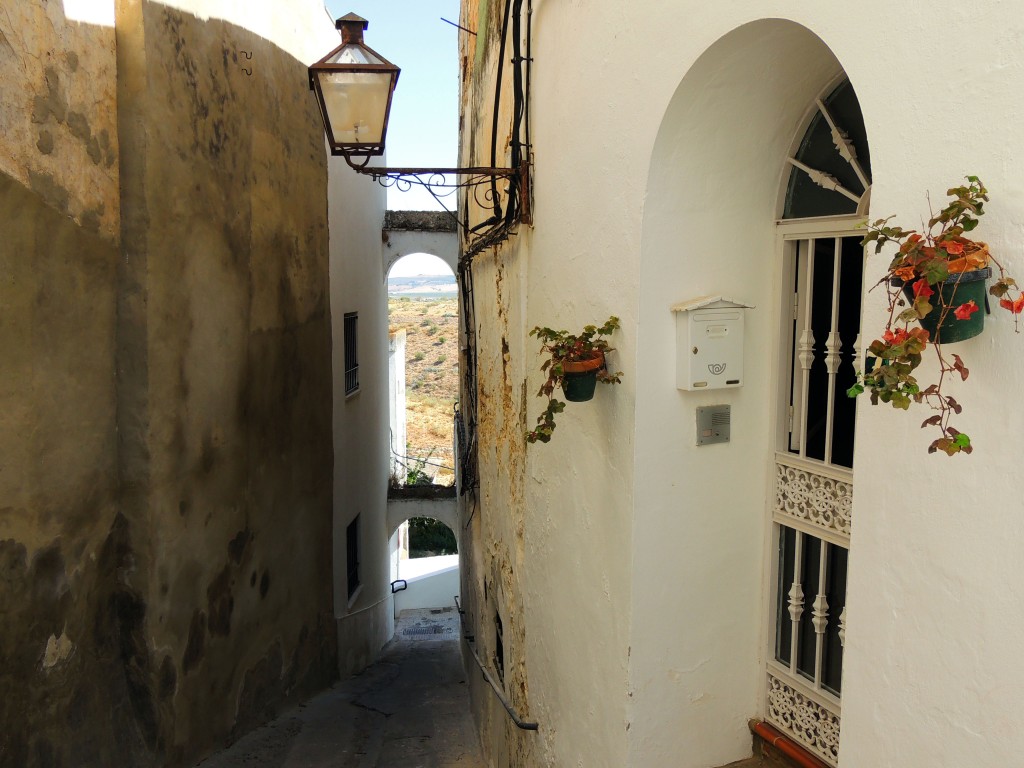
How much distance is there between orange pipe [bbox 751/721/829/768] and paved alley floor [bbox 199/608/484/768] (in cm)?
463

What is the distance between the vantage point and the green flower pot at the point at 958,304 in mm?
1591

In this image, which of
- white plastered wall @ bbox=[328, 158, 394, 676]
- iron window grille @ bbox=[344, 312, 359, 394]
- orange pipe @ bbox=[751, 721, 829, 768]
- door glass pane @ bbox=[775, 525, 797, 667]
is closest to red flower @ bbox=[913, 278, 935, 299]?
door glass pane @ bbox=[775, 525, 797, 667]

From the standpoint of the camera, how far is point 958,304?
161 centimetres

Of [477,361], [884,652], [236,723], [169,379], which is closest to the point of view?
[884,652]

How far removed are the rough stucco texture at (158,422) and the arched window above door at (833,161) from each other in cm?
395

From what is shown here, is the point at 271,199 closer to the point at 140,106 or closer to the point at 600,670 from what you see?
the point at 140,106

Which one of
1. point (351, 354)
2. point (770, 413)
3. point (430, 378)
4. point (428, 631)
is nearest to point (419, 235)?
point (351, 354)

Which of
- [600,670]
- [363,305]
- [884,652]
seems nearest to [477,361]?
[363,305]

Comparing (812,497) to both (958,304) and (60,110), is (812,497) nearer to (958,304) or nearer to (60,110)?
(958,304)

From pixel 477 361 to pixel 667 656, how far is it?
17.6 feet

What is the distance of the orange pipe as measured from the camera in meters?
3.04

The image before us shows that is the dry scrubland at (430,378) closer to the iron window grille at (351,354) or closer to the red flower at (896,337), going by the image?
the iron window grille at (351,354)

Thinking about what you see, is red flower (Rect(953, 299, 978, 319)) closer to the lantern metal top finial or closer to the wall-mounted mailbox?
the wall-mounted mailbox

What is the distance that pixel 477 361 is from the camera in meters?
8.41
